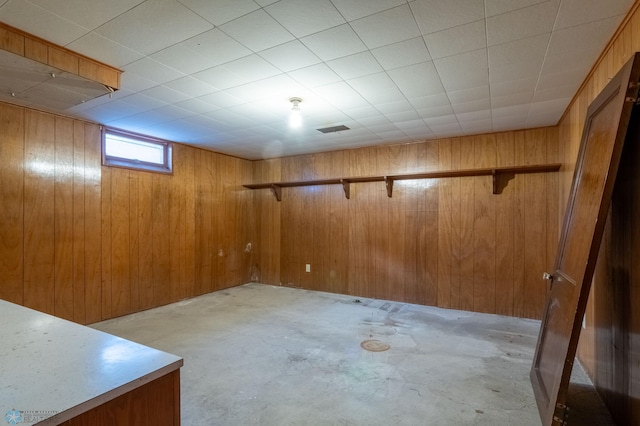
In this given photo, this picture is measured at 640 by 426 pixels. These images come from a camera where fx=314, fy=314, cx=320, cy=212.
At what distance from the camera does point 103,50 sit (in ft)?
7.20

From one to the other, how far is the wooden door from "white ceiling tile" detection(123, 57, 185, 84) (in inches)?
116

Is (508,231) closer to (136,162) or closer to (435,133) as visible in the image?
(435,133)

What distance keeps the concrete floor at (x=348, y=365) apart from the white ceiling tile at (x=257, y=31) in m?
2.48

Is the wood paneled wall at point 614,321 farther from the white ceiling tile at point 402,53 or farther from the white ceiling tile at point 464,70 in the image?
the white ceiling tile at point 402,53

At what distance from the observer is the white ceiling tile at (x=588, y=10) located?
1.70m

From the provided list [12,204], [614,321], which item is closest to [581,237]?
[614,321]

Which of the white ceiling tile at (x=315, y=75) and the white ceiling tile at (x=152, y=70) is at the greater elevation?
the white ceiling tile at (x=152, y=70)

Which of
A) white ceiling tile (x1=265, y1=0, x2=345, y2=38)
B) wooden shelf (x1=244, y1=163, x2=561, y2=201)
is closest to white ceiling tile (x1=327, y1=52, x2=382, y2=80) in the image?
white ceiling tile (x1=265, y1=0, x2=345, y2=38)

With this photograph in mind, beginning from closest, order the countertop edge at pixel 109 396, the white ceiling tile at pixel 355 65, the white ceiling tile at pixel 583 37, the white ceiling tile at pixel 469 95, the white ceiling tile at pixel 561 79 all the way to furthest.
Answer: the countertop edge at pixel 109 396 < the white ceiling tile at pixel 583 37 < the white ceiling tile at pixel 355 65 < the white ceiling tile at pixel 561 79 < the white ceiling tile at pixel 469 95

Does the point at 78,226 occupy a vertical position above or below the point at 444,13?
below

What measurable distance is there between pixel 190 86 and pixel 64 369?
2451mm

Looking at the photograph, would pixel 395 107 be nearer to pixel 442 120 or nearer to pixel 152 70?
pixel 442 120

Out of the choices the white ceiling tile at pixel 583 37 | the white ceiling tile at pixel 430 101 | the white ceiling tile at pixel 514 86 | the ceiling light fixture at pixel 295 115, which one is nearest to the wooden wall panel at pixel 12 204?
the ceiling light fixture at pixel 295 115

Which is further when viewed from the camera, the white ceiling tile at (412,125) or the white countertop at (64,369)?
the white ceiling tile at (412,125)
